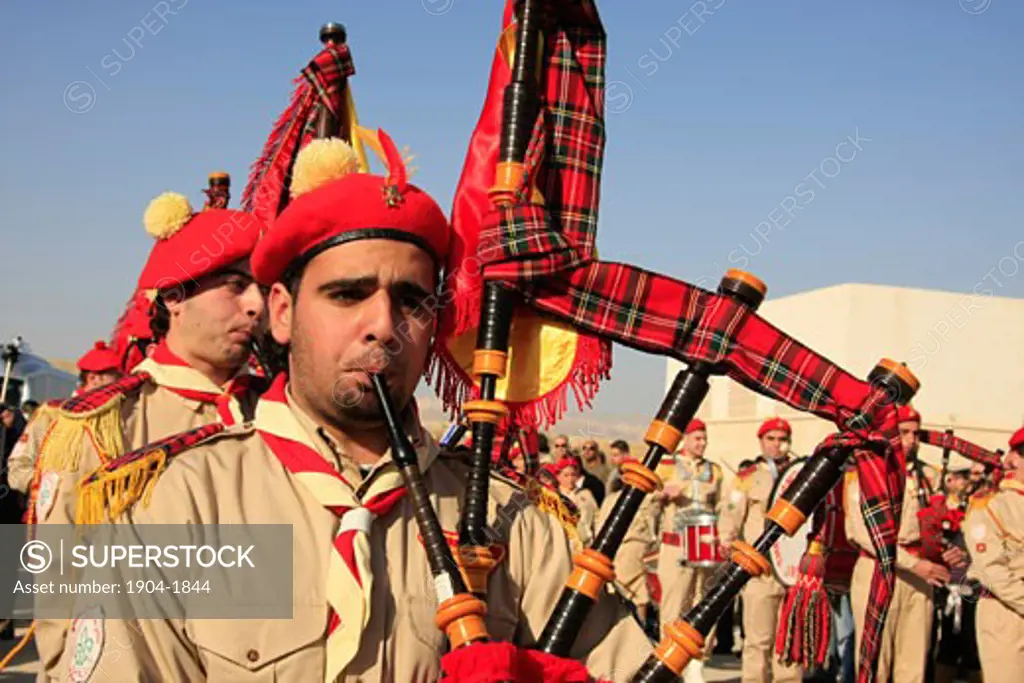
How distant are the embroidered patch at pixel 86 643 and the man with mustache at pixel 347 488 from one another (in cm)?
1

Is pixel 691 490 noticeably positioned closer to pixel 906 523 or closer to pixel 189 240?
pixel 906 523

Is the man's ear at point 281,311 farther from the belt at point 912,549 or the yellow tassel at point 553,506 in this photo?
the belt at point 912,549

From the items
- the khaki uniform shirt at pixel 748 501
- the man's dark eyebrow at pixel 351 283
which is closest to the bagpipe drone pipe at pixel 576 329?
the man's dark eyebrow at pixel 351 283

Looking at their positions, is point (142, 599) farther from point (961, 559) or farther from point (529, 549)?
point (961, 559)

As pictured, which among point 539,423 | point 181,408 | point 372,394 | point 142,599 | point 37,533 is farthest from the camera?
point 181,408

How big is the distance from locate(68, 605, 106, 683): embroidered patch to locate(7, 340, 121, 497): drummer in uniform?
2530 mm

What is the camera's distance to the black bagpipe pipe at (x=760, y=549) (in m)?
2.44

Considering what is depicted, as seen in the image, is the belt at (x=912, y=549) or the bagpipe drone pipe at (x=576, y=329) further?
the belt at (x=912, y=549)

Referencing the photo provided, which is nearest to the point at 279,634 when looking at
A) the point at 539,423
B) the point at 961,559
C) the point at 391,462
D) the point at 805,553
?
the point at 391,462

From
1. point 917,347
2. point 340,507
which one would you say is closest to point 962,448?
point 340,507

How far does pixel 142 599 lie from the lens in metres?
2.30

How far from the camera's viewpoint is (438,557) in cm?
237

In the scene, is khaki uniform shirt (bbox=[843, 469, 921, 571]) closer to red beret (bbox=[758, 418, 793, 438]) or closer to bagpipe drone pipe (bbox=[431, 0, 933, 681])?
red beret (bbox=[758, 418, 793, 438])

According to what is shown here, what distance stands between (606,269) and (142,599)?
1.20m
